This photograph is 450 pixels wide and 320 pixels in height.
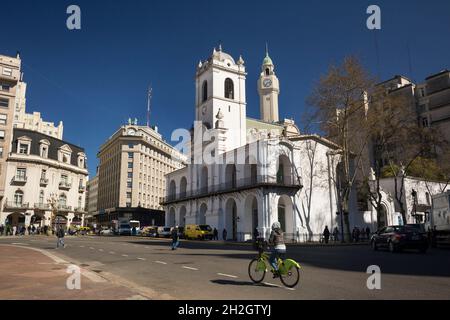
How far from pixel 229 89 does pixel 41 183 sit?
114ft

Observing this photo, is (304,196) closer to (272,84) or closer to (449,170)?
(449,170)

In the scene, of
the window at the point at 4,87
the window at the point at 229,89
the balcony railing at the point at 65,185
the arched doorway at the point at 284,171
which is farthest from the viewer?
the balcony railing at the point at 65,185

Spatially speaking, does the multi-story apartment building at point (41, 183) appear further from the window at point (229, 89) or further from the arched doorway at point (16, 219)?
the window at point (229, 89)

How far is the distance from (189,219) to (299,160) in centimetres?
1904

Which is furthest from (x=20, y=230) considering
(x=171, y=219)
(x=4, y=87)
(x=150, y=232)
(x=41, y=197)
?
→ (x=171, y=219)

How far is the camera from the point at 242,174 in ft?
138

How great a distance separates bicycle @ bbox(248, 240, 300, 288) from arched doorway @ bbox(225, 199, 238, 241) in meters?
34.5

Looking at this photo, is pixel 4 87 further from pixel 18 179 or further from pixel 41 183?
pixel 41 183

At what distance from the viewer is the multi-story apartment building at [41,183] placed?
186 feet

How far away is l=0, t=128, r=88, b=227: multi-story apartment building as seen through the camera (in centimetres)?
5684

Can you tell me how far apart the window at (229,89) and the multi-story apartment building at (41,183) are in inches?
1269

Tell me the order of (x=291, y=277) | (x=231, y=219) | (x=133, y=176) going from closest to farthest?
(x=291, y=277), (x=231, y=219), (x=133, y=176)

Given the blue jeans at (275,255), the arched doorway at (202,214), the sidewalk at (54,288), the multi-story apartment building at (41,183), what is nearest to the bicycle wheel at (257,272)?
the blue jeans at (275,255)

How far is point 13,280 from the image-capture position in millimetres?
9375
